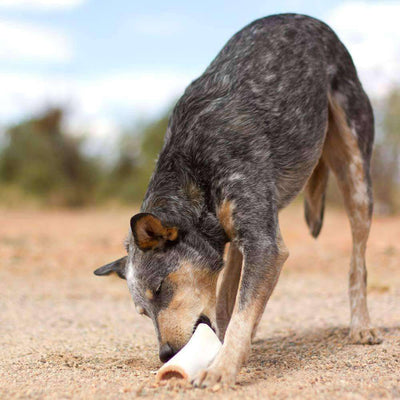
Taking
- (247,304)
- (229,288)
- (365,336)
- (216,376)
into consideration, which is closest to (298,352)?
(365,336)

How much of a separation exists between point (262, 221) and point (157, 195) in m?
0.81

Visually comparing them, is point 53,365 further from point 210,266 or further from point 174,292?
point 210,266

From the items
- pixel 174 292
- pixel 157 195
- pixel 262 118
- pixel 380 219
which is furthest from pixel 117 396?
pixel 380 219

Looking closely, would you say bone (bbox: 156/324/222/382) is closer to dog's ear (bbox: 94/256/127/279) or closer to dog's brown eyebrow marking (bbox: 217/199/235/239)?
dog's brown eyebrow marking (bbox: 217/199/235/239)

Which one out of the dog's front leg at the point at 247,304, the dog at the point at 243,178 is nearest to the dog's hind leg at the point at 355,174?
the dog at the point at 243,178

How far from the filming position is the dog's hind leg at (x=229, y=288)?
17.2ft

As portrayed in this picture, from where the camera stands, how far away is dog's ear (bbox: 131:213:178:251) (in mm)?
3851

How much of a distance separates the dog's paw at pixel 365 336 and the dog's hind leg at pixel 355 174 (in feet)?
0.34

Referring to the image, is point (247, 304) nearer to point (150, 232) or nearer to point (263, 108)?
point (150, 232)

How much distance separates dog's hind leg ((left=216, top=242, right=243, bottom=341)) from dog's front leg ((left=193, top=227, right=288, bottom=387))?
1.01 m

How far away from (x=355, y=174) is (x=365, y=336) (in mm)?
1475

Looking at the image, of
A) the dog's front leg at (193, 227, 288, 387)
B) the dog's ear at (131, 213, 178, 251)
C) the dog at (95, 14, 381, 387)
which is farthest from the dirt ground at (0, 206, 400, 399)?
the dog's ear at (131, 213, 178, 251)

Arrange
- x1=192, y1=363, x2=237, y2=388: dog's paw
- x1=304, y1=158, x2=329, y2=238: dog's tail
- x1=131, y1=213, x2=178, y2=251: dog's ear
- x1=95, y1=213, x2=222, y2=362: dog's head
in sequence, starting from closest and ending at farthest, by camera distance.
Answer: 1. x1=192, y1=363, x2=237, y2=388: dog's paw
2. x1=131, y1=213, x2=178, y2=251: dog's ear
3. x1=95, y1=213, x2=222, y2=362: dog's head
4. x1=304, y1=158, x2=329, y2=238: dog's tail

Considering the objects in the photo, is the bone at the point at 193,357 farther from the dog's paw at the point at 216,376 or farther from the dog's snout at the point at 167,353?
the dog's snout at the point at 167,353
